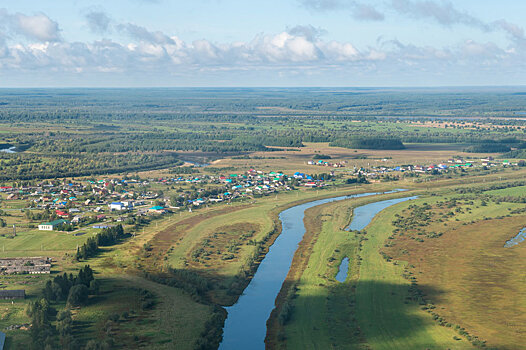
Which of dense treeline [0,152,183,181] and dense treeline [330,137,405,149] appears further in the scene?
dense treeline [330,137,405,149]

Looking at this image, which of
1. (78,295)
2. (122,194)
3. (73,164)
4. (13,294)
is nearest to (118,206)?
(122,194)

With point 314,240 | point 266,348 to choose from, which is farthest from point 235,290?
point 314,240

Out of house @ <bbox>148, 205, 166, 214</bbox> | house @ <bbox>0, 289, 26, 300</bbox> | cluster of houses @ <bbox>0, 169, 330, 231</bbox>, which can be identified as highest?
house @ <bbox>0, 289, 26, 300</bbox>

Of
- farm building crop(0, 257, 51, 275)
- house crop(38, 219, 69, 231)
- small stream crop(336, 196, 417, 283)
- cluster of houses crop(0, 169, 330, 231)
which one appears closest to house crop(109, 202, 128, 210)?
cluster of houses crop(0, 169, 330, 231)

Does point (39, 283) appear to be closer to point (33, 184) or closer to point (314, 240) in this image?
point (314, 240)

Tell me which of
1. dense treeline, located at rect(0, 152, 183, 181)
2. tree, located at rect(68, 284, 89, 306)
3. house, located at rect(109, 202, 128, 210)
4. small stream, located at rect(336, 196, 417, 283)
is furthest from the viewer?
dense treeline, located at rect(0, 152, 183, 181)

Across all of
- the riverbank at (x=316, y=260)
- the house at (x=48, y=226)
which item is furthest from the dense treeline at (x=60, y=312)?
the house at (x=48, y=226)

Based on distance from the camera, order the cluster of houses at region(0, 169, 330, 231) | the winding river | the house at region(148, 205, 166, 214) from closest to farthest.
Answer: the winding river, the cluster of houses at region(0, 169, 330, 231), the house at region(148, 205, 166, 214)

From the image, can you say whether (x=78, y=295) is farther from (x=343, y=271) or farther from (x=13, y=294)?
(x=343, y=271)

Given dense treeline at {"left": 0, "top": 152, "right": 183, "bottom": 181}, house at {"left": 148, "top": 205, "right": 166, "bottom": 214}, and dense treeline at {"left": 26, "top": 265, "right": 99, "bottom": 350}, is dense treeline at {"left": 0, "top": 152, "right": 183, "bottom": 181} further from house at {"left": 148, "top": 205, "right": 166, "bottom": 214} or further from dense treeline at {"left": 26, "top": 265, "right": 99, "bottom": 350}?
dense treeline at {"left": 26, "top": 265, "right": 99, "bottom": 350}
